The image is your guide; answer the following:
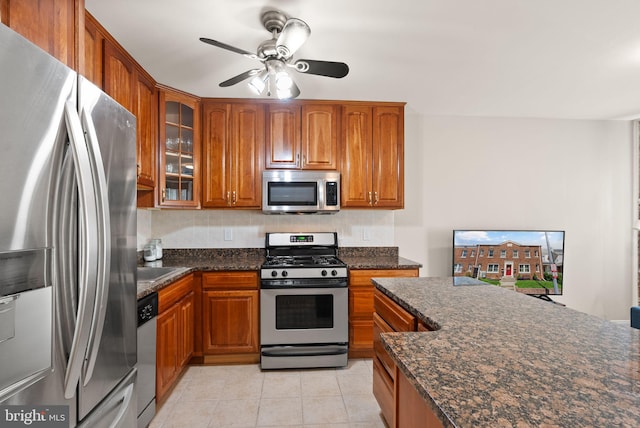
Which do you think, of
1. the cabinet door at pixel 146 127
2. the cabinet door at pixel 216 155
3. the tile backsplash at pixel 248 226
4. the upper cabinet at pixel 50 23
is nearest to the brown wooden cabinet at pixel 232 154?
the cabinet door at pixel 216 155

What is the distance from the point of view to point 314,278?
2.71 metres

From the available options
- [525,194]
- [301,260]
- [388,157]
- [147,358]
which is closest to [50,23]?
[147,358]

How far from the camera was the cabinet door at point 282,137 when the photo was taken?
3018 millimetres

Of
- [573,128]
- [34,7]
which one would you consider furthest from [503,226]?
[34,7]

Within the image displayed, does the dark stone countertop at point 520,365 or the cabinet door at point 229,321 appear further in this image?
the cabinet door at point 229,321

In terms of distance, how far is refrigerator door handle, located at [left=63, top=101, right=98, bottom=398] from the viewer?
896mm

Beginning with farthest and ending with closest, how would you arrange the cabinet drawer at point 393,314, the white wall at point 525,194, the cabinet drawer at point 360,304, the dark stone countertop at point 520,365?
1. the white wall at point 525,194
2. the cabinet drawer at point 360,304
3. the cabinet drawer at point 393,314
4. the dark stone countertop at point 520,365

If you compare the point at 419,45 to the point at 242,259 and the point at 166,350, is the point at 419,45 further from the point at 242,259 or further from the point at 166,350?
the point at 166,350

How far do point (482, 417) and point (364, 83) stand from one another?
2.51 meters

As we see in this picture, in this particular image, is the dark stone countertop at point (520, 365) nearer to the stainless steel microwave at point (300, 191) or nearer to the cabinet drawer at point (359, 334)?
the cabinet drawer at point (359, 334)

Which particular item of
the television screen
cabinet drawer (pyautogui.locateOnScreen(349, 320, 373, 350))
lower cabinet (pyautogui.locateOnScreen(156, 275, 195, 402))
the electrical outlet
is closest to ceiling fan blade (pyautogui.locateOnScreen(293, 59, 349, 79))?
lower cabinet (pyautogui.locateOnScreen(156, 275, 195, 402))

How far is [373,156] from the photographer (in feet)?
10.2

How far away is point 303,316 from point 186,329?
959mm

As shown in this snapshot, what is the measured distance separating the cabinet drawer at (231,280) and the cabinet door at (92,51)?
5.31ft
